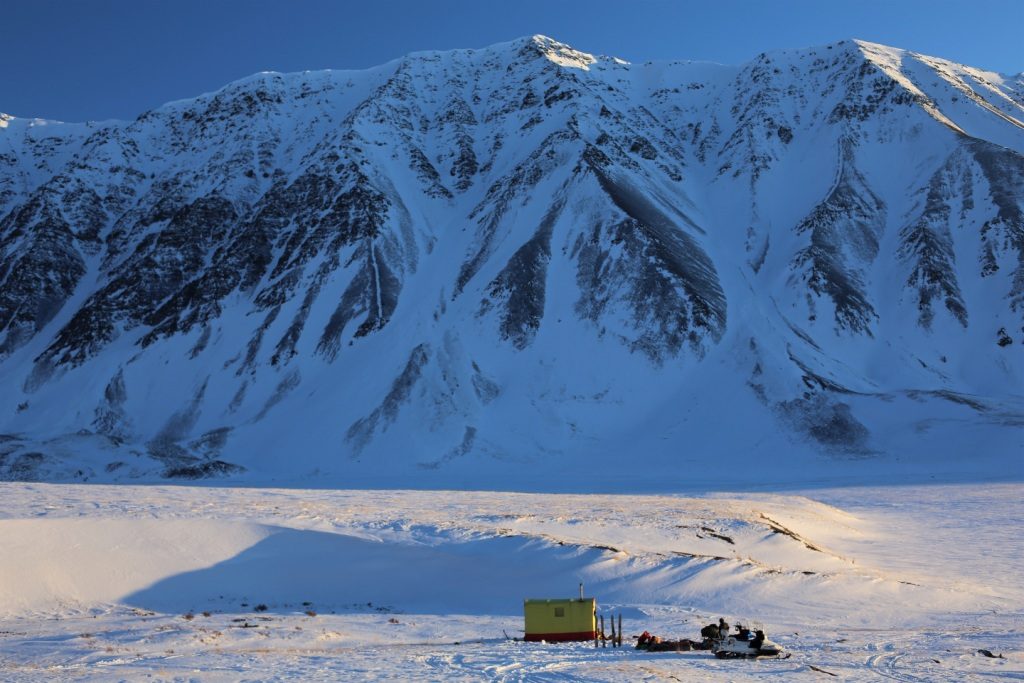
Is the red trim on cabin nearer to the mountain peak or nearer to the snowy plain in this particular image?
the snowy plain

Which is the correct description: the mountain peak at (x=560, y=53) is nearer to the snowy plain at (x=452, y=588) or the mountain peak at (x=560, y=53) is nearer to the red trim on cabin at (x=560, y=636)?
the snowy plain at (x=452, y=588)

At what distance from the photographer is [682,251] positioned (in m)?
93.6

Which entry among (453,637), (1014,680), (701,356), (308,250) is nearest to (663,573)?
(453,637)

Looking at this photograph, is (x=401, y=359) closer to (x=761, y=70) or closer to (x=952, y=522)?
(x=952, y=522)

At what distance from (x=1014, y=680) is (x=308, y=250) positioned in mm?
93748

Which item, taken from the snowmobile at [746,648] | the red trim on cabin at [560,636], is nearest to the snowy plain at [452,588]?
the snowmobile at [746,648]

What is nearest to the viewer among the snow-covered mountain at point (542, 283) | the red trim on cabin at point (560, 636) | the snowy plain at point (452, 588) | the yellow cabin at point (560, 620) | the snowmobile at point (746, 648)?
the snowy plain at point (452, 588)

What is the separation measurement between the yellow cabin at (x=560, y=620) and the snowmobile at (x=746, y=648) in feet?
12.9

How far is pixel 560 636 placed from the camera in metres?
20.2

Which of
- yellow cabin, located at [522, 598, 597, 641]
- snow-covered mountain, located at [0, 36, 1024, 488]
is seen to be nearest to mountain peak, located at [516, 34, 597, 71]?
snow-covered mountain, located at [0, 36, 1024, 488]

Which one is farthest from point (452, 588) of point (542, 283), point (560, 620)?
point (542, 283)

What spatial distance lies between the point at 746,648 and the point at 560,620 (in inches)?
188

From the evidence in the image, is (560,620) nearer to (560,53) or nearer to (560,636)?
(560,636)

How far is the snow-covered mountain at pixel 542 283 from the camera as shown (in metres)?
73.6
